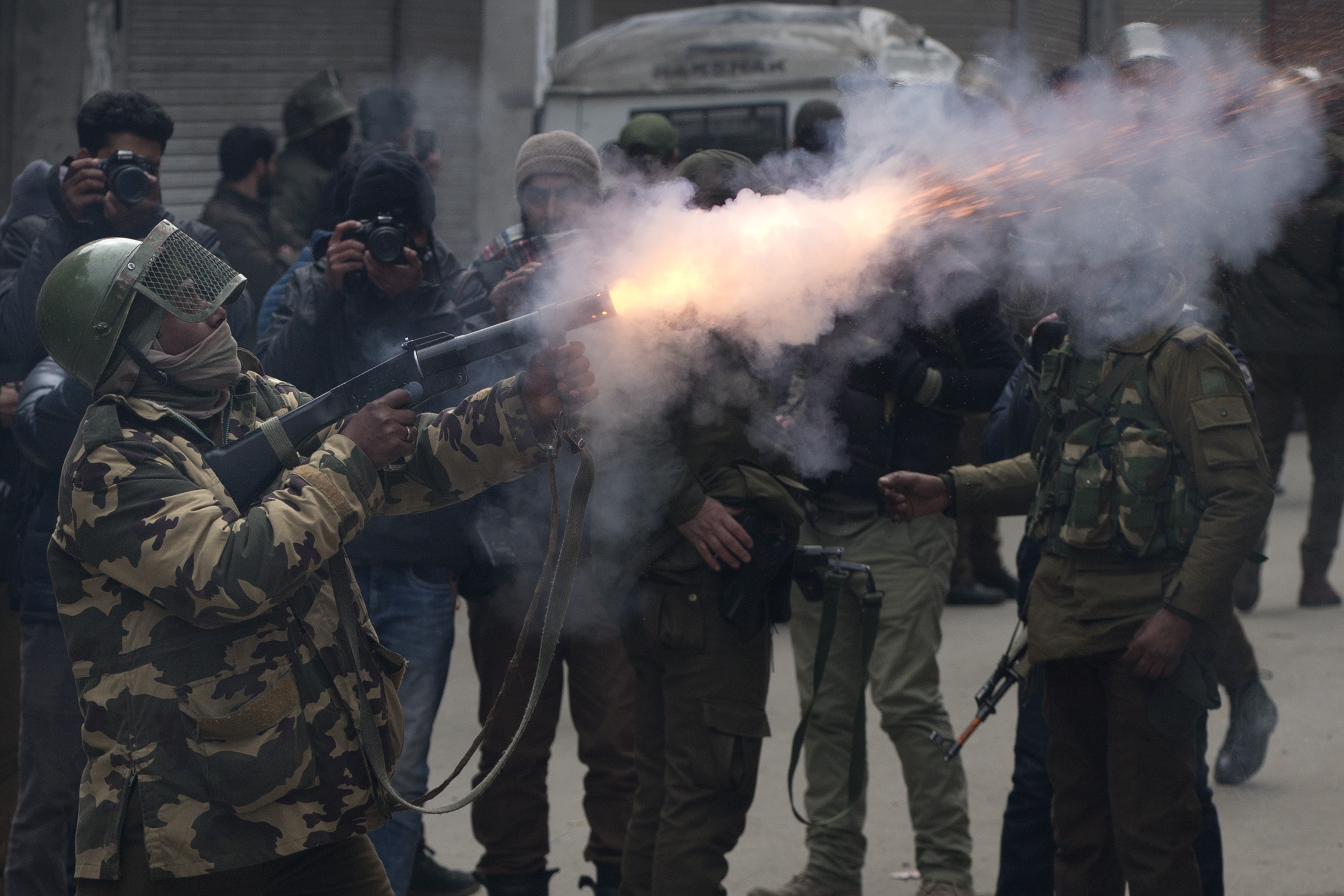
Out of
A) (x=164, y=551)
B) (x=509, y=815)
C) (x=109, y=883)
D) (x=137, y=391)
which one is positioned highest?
(x=137, y=391)

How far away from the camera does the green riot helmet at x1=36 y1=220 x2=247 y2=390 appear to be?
267 cm

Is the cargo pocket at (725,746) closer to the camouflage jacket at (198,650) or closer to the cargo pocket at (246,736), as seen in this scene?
the camouflage jacket at (198,650)

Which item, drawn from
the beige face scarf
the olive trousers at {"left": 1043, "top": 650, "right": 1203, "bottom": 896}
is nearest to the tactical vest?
→ the olive trousers at {"left": 1043, "top": 650, "right": 1203, "bottom": 896}

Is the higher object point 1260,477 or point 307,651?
point 1260,477

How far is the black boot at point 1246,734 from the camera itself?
4941 mm

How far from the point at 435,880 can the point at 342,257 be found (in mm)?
2003

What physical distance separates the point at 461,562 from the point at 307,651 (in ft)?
4.50

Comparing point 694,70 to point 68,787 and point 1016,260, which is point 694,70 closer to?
point 1016,260

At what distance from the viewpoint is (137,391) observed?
2.72 metres

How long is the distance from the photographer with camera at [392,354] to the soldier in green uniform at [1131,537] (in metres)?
1.69

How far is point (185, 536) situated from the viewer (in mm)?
2518

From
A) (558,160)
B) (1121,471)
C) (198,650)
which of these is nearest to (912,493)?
(1121,471)

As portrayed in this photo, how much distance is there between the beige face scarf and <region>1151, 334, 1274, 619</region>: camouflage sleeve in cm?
212

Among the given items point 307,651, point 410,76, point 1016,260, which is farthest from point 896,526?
point 410,76
